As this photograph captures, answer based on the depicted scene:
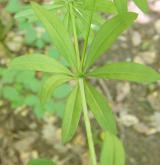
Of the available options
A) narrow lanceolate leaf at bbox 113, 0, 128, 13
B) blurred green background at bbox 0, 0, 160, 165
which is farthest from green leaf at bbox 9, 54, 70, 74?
blurred green background at bbox 0, 0, 160, 165

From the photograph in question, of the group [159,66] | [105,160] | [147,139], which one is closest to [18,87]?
[147,139]

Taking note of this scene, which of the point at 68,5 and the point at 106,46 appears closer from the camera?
the point at 106,46

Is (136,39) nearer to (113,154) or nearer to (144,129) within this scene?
(144,129)

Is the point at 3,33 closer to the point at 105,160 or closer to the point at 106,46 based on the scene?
the point at 106,46

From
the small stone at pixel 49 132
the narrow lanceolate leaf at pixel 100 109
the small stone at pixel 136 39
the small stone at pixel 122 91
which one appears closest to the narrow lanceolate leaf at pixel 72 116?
the narrow lanceolate leaf at pixel 100 109

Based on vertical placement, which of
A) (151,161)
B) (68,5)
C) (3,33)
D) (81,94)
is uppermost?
(3,33)

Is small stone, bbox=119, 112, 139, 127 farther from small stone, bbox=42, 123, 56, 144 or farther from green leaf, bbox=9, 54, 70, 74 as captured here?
green leaf, bbox=9, 54, 70, 74
